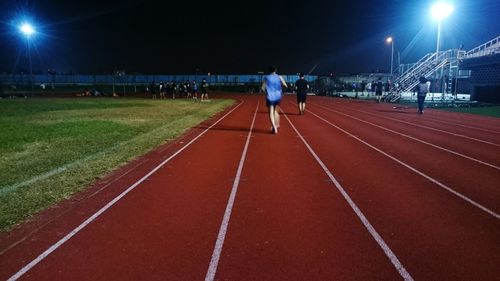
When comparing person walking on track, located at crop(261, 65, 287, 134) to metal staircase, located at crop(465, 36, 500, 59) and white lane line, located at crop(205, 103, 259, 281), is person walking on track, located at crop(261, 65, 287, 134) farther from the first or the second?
metal staircase, located at crop(465, 36, 500, 59)

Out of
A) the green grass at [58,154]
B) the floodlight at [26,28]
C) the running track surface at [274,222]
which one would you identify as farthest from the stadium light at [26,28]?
the running track surface at [274,222]

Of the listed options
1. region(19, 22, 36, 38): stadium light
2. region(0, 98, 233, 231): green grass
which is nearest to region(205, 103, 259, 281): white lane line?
region(0, 98, 233, 231): green grass

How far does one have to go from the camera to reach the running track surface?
4.01 meters

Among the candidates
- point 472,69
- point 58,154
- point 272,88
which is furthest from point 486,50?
point 58,154

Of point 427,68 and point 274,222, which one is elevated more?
point 427,68

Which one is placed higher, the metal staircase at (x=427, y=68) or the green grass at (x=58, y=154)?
the metal staircase at (x=427, y=68)

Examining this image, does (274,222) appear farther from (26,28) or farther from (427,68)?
(26,28)

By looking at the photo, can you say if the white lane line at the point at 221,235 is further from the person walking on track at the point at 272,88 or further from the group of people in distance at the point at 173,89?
the group of people in distance at the point at 173,89

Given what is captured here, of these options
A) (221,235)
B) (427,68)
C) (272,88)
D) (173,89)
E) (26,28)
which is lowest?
(221,235)

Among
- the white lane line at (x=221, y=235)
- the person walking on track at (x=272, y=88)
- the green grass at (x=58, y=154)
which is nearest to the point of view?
the white lane line at (x=221, y=235)

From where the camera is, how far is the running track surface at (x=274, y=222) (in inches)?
158

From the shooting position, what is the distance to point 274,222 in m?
5.26

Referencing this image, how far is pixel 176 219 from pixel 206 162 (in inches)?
145

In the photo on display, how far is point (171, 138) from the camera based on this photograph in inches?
499
